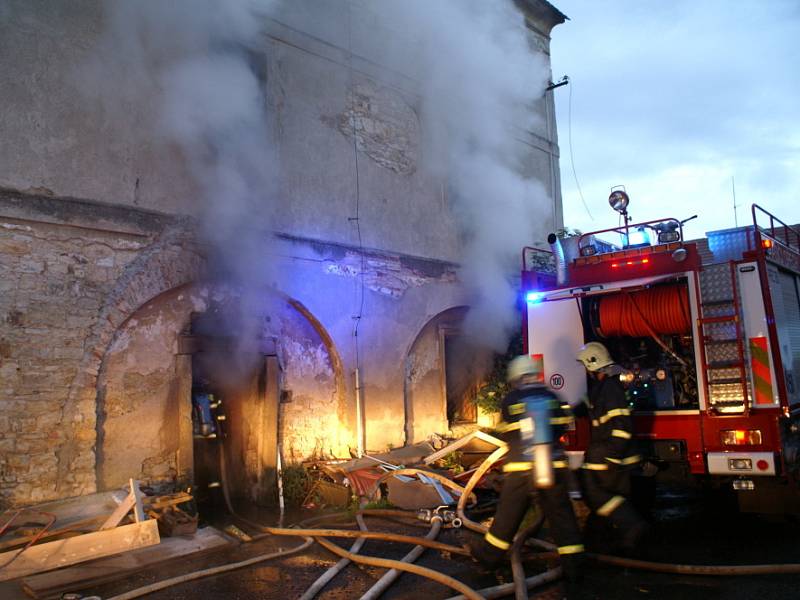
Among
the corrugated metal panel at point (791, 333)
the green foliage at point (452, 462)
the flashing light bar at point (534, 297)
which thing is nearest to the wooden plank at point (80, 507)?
the green foliage at point (452, 462)

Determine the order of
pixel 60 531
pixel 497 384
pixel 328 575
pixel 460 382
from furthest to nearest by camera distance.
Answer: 1. pixel 460 382
2. pixel 497 384
3. pixel 60 531
4. pixel 328 575

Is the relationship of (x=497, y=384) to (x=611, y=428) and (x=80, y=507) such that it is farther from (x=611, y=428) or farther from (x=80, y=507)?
(x=80, y=507)

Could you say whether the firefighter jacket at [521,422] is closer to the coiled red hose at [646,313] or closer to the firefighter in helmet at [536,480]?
the firefighter in helmet at [536,480]

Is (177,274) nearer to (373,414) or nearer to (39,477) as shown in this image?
(39,477)

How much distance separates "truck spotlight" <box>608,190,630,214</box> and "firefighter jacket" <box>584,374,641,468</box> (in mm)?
3383

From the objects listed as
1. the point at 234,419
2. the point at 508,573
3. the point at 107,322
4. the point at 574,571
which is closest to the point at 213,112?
the point at 107,322

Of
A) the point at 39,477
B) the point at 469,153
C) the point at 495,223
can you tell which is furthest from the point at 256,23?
the point at 39,477

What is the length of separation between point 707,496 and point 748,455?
2.36 metres

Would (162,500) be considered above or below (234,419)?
below

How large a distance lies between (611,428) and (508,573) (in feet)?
4.68

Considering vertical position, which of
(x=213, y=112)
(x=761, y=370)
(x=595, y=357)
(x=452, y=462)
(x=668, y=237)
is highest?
(x=213, y=112)

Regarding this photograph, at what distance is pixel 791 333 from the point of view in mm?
5773

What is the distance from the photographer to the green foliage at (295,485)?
753 centimetres

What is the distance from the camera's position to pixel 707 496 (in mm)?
7035
